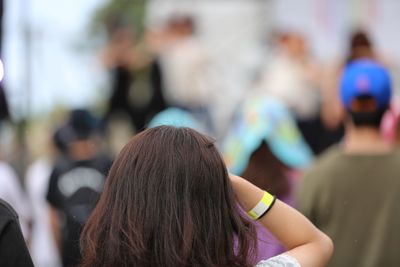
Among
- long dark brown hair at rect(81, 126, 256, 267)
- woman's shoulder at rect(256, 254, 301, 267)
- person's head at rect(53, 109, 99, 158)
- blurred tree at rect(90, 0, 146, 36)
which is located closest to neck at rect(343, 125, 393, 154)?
woman's shoulder at rect(256, 254, 301, 267)

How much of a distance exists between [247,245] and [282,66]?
765 cm

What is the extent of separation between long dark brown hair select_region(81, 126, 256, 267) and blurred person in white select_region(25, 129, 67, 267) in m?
5.17

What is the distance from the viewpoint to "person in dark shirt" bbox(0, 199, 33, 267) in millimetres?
3076

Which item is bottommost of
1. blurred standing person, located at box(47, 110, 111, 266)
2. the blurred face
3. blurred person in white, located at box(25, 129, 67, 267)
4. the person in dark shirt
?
blurred person in white, located at box(25, 129, 67, 267)

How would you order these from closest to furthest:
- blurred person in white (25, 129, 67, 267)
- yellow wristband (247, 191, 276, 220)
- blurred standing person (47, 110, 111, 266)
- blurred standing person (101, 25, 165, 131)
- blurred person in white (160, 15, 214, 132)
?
yellow wristband (247, 191, 276, 220) < blurred standing person (47, 110, 111, 266) < blurred person in white (25, 129, 67, 267) < blurred person in white (160, 15, 214, 132) < blurred standing person (101, 25, 165, 131)

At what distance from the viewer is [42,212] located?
28.7 ft

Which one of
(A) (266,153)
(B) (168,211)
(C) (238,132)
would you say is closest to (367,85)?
(A) (266,153)

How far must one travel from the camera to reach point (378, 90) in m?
5.27

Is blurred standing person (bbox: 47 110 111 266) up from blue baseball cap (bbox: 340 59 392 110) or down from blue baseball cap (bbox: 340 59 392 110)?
down

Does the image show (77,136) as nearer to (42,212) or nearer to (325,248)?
(42,212)

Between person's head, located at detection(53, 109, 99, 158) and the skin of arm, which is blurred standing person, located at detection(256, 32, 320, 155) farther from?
the skin of arm

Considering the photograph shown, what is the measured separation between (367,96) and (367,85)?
55mm

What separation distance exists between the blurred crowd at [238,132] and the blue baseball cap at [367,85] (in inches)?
0.4

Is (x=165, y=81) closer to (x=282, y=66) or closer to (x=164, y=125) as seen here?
(x=282, y=66)
